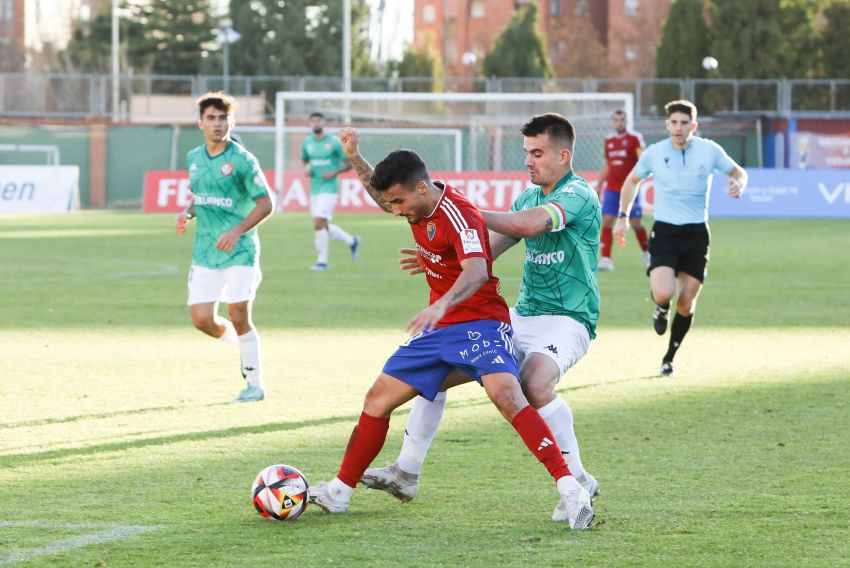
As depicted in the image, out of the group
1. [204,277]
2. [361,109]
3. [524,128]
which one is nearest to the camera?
[524,128]

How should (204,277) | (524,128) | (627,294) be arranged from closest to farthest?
(524,128) → (204,277) → (627,294)

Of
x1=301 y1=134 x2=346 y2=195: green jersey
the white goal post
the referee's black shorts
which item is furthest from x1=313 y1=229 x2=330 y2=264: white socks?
the white goal post

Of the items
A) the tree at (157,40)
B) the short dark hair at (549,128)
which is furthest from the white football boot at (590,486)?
the tree at (157,40)

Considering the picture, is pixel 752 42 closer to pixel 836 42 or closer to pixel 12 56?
pixel 836 42

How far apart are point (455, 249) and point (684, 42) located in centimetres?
5300

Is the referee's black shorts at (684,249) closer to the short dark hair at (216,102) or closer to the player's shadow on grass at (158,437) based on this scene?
the player's shadow on grass at (158,437)

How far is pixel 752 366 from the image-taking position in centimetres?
1134

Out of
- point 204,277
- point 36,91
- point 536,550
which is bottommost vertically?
point 536,550

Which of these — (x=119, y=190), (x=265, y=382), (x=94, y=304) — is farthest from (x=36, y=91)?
(x=265, y=382)

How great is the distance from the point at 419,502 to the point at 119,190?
42348 millimetres

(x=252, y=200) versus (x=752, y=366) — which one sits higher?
(x=252, y=200)

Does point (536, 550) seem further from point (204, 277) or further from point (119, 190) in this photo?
point (119, 190)

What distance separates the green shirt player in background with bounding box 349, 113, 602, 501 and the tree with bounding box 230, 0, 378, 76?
5972 centimetres

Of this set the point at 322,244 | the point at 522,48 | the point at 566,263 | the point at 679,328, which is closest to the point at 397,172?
the point at 566,263
